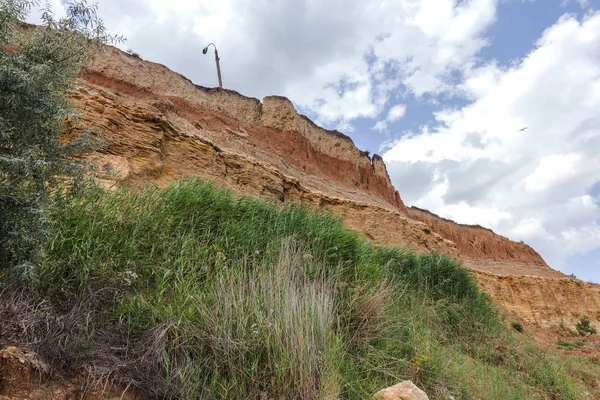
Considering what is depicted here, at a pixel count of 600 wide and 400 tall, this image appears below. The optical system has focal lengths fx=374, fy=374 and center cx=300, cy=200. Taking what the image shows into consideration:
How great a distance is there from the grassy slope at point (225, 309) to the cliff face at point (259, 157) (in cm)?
120

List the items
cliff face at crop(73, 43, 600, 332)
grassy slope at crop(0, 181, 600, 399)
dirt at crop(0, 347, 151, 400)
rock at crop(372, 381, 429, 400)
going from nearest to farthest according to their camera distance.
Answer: dirt at crop(0, 347, 151, 400)
grassy slope at crop(0, 181, 600, 399)
rock at crop(372, 381, 429, 400)
cliff face at crop(73, 43, 600, 332)

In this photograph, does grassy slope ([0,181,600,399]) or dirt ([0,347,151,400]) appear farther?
grassy slope ([0,181,600,399])

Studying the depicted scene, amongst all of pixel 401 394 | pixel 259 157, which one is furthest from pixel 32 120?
pixel 259 157

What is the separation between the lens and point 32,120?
10.9 ft

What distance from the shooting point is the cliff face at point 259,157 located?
824 centimetres

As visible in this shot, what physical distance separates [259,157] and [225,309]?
40.4 feet

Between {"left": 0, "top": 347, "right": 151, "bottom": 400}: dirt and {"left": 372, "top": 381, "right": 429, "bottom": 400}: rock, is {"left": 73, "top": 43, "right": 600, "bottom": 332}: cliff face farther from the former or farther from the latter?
{"left": 372, "top": 381, "right": 429, "bottom": 400}: rock

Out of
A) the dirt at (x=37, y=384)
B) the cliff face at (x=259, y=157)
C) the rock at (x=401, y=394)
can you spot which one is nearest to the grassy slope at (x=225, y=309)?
the dirt at (x=37, y=384)

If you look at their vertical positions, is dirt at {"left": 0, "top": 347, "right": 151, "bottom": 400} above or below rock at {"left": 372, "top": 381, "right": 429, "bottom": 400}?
below

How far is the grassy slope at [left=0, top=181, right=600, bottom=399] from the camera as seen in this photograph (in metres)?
2.92

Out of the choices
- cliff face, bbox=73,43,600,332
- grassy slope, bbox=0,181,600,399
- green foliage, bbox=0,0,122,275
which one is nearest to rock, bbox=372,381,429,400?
grassy slope, bbox=0,181,600,399

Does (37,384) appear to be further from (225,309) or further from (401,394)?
(401,394)

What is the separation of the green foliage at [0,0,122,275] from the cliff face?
0.93 meters

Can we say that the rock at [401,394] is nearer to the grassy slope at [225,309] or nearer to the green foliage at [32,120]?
the grassy slope at [225,309]
